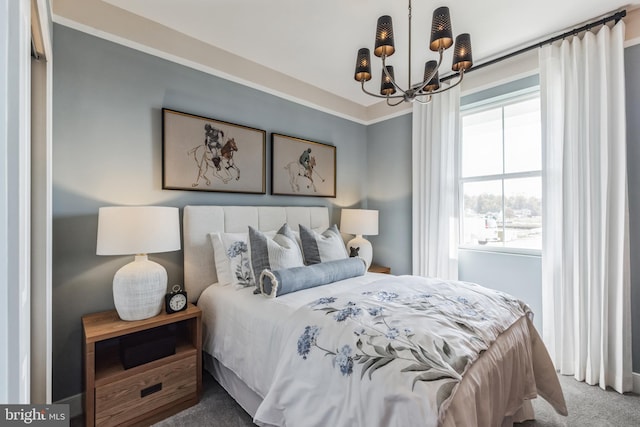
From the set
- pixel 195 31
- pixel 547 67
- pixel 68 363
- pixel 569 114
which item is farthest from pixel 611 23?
pixel 68 363

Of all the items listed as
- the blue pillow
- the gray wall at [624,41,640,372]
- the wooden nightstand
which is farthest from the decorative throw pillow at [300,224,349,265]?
the gray wall at [624,41,640,372]

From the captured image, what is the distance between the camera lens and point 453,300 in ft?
5.37

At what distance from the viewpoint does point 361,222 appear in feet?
10.5

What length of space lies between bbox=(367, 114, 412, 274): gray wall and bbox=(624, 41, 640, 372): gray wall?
1.78 m

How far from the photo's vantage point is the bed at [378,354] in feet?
3.36

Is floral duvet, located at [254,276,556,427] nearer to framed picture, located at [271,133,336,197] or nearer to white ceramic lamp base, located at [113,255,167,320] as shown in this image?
white ceramic lamp base, located at [113,255,167,320]

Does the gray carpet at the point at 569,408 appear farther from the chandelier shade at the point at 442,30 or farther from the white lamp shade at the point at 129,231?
the chandelier shade at the point at 442,30

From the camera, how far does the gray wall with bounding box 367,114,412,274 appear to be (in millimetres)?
3443

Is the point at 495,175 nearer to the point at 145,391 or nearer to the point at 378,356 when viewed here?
the point at 378,356

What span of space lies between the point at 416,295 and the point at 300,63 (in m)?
2.35

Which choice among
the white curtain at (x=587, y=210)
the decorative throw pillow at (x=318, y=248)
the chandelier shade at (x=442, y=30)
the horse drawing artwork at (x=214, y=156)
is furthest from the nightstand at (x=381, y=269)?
the chandelier shade at (x=442, y=30)

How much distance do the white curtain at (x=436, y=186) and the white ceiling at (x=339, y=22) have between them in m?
0.52

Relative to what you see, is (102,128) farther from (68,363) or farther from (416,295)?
(416,295)

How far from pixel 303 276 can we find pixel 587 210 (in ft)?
7.23
